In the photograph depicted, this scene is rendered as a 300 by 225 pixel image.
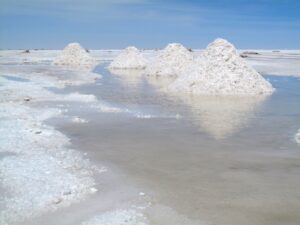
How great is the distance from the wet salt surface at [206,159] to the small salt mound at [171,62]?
21145mm

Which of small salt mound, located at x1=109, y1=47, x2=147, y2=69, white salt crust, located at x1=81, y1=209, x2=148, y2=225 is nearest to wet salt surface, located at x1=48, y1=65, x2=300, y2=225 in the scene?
white salt crust, located at x1=81, y1=209, x2=148, y2=225

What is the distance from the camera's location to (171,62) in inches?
1492

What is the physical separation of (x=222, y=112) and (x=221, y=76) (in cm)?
721

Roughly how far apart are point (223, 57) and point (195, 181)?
17.1 meters

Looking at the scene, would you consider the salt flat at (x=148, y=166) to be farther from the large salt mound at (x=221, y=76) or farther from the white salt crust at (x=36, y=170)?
the large salt mound at (x=221, y=76)

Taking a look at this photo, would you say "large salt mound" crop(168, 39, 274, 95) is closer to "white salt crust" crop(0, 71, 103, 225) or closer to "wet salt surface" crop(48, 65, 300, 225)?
"wet salt surface" crop(48, 65, 300, 225)

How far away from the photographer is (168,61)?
38.2m

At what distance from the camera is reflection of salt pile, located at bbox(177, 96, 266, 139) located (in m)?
12.4

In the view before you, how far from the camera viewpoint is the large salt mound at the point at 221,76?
22.3 meters

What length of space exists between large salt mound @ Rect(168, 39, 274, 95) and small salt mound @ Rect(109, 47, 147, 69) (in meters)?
25.9

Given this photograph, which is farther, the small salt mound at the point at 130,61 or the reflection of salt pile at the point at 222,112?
the small salt mound at the point at 130,61

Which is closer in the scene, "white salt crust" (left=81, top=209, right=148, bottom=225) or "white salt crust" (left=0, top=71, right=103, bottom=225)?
"white salt crust" (left=81, top=209, right=148, bottom=225)

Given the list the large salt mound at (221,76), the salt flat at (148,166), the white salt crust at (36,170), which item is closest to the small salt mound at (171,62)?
the large salt mound at (221,76)

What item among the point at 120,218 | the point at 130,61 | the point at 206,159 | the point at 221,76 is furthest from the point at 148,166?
the point at 130,61
